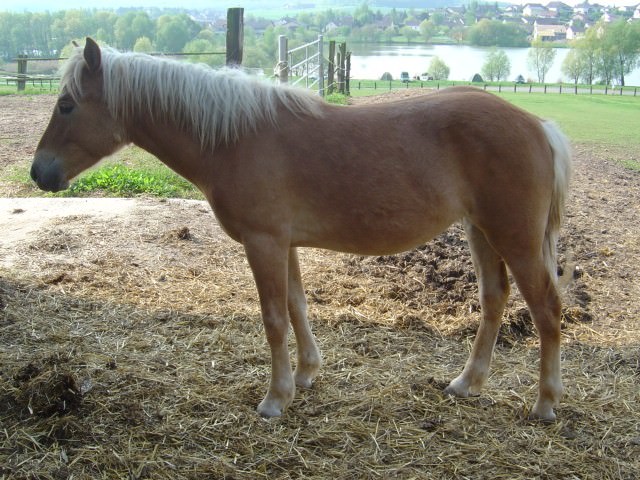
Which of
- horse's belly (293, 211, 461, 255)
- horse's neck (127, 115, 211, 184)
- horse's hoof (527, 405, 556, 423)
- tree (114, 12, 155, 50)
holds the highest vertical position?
tree (114, 12, 155, 50)

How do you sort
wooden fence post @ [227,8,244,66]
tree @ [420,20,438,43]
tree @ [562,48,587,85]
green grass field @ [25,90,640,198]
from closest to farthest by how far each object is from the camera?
wooden fence post @ [227,8,244,66]
green grass field @ [25,90,640,198]
tree @ [562,48,587,85]
tree @ [420,20,438,43]

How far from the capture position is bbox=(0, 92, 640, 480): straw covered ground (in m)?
2.62

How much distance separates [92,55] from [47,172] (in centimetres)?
63

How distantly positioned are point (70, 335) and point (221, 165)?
1.87m

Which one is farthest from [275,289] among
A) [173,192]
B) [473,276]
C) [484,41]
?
[484,41]

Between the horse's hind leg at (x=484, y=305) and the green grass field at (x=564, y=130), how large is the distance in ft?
7.00

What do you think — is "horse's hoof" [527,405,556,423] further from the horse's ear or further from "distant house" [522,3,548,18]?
"distant house" [522,3,548,18]

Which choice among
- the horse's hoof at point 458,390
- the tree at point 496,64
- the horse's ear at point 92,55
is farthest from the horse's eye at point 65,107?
the tree at point 496,64

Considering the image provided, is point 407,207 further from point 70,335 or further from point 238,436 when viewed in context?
point 70,335

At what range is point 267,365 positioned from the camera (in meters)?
3.51

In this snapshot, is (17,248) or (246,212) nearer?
(246,212)

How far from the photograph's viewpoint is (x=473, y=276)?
15.1ft

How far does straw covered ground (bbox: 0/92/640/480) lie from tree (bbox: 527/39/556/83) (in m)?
11.8

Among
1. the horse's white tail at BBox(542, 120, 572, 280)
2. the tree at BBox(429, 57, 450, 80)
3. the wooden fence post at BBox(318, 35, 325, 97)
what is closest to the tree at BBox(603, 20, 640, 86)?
the tree at BBox(429, 57, 450, 80)
